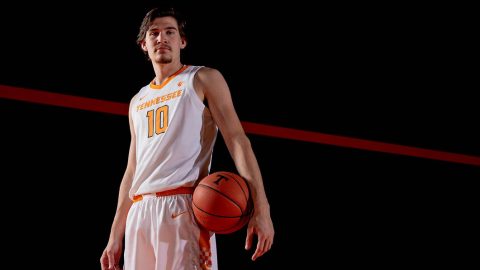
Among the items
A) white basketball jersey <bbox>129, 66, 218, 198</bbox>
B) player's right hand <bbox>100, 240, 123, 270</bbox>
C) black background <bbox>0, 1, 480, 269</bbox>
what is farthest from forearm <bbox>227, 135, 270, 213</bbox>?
black background <bbox>0, 1, 480, 269</bbox>

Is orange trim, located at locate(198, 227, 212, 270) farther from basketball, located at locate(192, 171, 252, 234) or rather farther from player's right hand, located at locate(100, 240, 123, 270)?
player's right hand, located at locate(100, 240, 123, 270)

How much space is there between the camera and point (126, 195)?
1.66 metres

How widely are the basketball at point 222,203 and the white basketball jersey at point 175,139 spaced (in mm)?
123

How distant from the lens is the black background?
116 inches

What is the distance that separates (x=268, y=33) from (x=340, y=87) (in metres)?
0.80

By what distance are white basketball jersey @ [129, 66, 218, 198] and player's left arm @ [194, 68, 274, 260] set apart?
0.05 metres

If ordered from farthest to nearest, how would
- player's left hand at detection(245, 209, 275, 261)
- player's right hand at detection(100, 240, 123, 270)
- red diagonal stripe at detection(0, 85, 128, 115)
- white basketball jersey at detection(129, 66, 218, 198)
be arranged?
red diagonal stripe at detection(0, 85, 128, 115) → player's right hand at detection(100, 240, 123, 270) → white basketball jersey at detection(129, 66, 218, 198) → player's left hand at detection(245, 209, 275, 261)

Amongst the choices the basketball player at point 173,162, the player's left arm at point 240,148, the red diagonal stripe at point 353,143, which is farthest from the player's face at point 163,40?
the red diagonal stripe at point 353,143

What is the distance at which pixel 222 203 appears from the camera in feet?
4.19

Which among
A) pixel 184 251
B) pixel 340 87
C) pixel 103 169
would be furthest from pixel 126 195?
pixel 340 87

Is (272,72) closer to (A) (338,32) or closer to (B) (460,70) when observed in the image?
(A) (338,32)

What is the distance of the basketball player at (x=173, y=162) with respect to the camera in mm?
1344

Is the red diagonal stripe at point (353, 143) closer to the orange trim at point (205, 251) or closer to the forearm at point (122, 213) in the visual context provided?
the forearm at point (122, 213)

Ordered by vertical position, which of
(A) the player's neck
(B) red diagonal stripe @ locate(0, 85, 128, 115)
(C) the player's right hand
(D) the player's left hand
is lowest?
(C) the player's right hand
